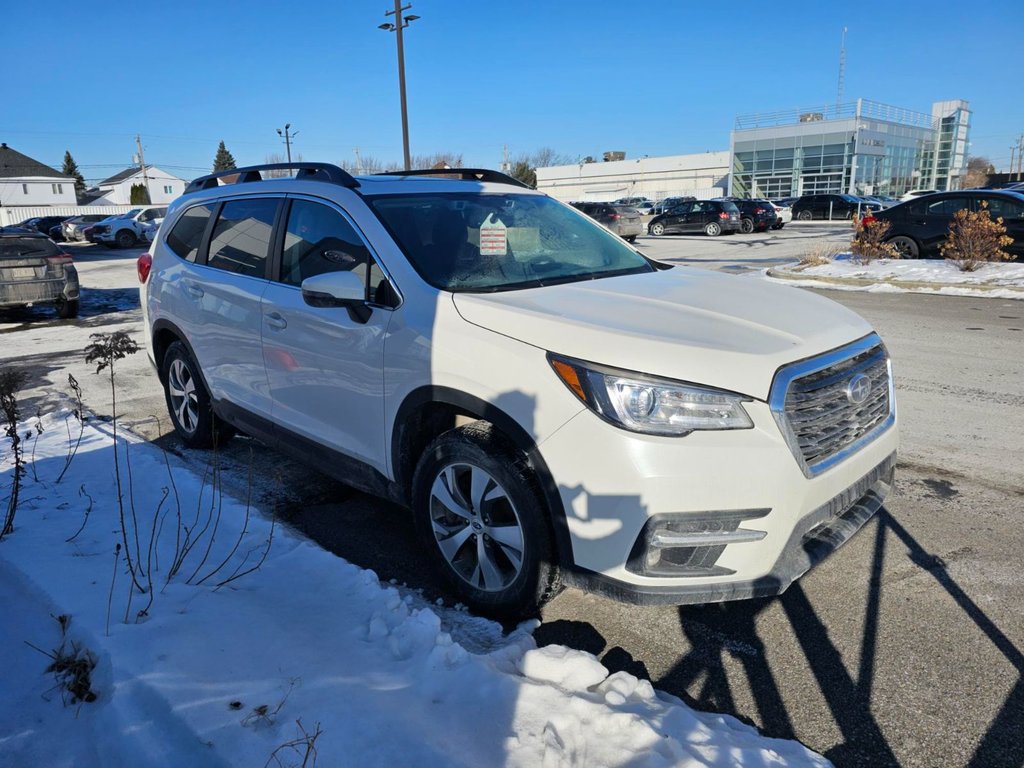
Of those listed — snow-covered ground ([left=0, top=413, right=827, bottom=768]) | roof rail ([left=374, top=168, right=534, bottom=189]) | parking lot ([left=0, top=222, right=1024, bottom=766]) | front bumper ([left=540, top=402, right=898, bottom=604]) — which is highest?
roof rail ([left=374, top=168, right=534, bottom=189])

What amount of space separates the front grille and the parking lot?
2.49 feet

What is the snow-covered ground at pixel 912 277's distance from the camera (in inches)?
491

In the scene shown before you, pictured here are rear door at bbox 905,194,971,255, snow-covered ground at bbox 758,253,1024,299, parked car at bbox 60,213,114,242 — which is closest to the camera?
snow-covered ground at bbox 758,253,1024,299

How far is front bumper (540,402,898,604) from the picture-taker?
8.26 feet

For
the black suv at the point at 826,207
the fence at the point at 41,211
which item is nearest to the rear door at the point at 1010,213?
the black suv at the point at 826,207

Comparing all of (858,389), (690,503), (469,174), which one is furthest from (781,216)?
(690,503)

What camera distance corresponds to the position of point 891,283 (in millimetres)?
13461

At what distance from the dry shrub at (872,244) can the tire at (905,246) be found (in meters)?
0.21

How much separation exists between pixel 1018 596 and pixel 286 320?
3.67 metres

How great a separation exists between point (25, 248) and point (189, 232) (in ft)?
29.3

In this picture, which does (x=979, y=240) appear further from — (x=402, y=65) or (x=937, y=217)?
(x=402, y=65)

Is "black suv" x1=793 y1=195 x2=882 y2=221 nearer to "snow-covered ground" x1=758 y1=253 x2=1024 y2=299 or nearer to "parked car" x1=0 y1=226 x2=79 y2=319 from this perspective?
"snow-covered ground" x1=758 y1=253 x2=1024 y2=299

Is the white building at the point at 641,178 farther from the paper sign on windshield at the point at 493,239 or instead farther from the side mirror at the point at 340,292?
the side mirror at the point at 340,292

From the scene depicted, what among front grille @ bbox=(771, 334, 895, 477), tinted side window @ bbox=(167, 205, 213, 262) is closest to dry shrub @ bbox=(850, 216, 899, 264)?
front grille @ bbox=(771, 334, 895, 477)
